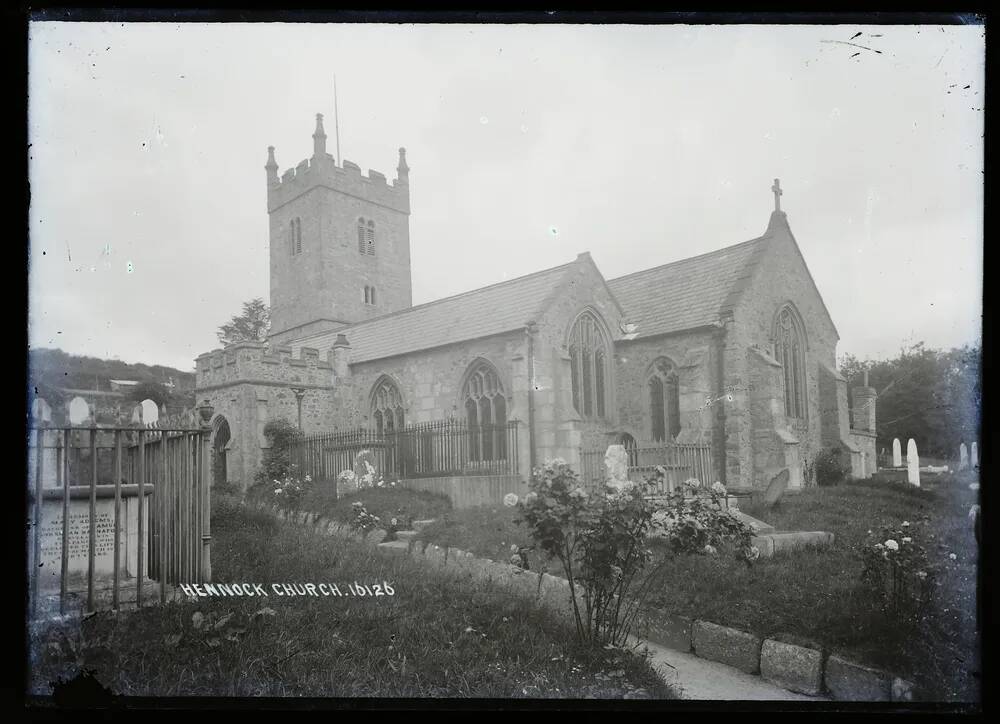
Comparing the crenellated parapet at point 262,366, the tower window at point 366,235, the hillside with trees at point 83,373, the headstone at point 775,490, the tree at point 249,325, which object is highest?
the tower window at point 366,235

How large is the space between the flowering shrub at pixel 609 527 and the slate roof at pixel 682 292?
641 centimetres

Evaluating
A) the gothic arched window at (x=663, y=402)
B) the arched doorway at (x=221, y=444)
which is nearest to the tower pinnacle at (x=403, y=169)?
the arched doorway at (x=221, y=444)

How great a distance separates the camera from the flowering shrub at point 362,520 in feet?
29.3

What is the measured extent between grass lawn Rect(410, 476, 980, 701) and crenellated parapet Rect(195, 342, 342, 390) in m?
4.37

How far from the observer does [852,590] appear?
6.56m

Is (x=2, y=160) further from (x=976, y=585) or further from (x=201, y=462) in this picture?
(x=976, y=585)

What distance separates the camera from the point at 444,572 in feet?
25.5

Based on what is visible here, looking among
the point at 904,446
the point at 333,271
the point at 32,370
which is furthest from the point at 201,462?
the point at 333,271

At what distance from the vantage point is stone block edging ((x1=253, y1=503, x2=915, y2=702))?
5.84 m

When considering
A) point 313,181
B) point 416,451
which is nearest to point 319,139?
point 313,181

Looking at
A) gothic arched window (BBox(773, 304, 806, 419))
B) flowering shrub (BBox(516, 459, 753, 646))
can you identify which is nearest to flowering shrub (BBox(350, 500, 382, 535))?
flowering shrub (BBox(516, 459, 753, 646))

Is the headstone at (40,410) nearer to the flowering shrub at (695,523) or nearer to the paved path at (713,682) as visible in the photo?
the flowering shrub at (695,523)

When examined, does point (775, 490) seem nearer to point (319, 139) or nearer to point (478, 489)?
point (478, 489)

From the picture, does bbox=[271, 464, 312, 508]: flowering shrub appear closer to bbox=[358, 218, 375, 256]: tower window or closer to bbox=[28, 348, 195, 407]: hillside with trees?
bbox=[28, 348, 195, 407]: hillside with trees
